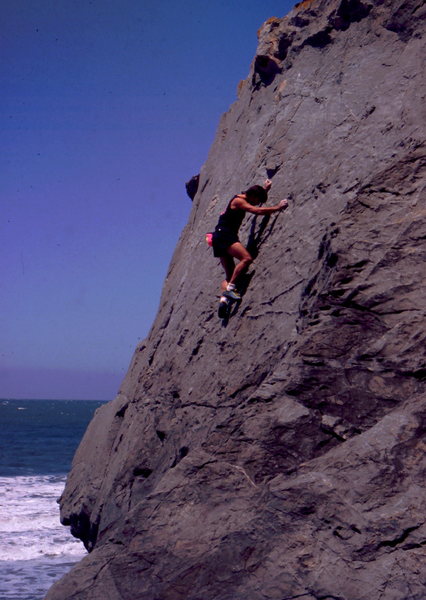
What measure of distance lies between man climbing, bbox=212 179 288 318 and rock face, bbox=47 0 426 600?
14 centimetres

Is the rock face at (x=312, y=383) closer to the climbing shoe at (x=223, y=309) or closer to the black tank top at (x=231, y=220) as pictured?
the climbing shoe at (x=223, y=309)

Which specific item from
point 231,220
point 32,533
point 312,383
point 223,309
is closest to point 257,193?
point 231,220

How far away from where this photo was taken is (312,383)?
472 cm

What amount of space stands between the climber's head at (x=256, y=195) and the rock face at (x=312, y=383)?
0.20 metres

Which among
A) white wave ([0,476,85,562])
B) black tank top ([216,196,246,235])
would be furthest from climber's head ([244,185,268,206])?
white wave ([0,476,85,562])

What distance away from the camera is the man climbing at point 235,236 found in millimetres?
6422

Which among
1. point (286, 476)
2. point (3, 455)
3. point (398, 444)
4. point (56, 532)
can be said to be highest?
point (398, 444)

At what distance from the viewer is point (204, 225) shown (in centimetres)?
866

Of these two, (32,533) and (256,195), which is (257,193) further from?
(32,533)

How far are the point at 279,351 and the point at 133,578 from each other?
221 cm

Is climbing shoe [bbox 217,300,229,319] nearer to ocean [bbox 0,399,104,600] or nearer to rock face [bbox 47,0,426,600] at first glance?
rock face [bbox 47,0,426,600]

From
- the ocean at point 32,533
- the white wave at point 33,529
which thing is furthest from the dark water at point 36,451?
the white wave at point 33,529

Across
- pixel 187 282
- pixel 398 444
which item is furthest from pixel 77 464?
pixel 398 444

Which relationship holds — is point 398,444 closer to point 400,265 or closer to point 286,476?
point 286,476
